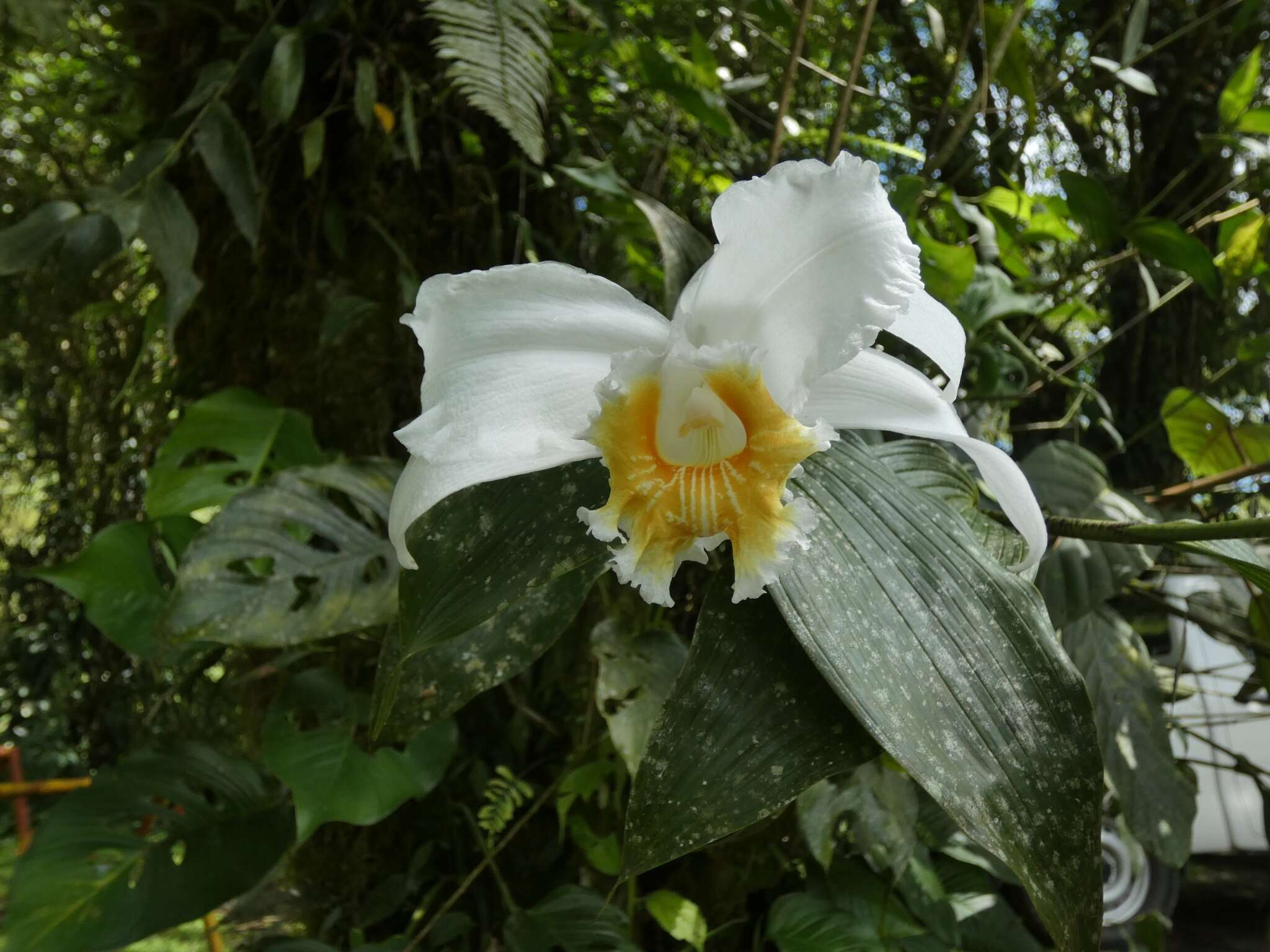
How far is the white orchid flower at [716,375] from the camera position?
548 millimetres

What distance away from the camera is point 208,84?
1.11 metres

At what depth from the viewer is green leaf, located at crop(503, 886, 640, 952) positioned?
85cm

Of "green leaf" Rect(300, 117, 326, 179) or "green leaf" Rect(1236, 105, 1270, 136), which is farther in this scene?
"green leaf" Rect(1236, 105, 1270, 136)

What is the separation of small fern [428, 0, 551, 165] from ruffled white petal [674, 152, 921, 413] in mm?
541

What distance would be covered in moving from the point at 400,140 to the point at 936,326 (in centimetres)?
99

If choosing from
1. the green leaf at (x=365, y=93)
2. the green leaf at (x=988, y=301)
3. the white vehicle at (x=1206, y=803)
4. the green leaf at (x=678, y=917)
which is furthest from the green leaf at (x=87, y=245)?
the white vehicle at (x=1206, y=803)

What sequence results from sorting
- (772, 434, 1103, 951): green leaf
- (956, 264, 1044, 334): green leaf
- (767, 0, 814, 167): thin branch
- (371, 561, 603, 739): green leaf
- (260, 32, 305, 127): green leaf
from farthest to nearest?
(956, 264, 1044, 334): green leaf < (260, 32, 305, 127): green leaf < (767, 0, 814, 167): thin branch < (371, 561, 603, 739): green leaf < (772, 434, 1103, 951): green leaf

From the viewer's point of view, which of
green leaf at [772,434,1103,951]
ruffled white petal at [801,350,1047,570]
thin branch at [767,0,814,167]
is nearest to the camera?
green leaf at [772,434,1103,951]

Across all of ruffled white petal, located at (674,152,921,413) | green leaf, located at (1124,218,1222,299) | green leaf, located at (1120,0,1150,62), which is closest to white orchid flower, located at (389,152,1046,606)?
ruffled white petal, located at (674,152,921,413)

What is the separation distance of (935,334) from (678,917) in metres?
0.66

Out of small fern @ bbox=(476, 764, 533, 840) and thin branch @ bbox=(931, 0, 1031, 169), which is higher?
thin branch @ bbox=(931, 0, 1031, 169)

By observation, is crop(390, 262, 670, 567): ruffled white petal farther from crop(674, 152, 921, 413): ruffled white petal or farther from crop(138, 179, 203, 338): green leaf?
crop(138, 179, 203, 338): green leaf

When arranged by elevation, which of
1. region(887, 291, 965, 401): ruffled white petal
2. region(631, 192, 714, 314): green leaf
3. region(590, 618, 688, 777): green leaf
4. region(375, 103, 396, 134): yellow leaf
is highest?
region(887, 291, 965, 401): ruffled white petal

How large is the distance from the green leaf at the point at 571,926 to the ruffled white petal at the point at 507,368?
50 centimetres
